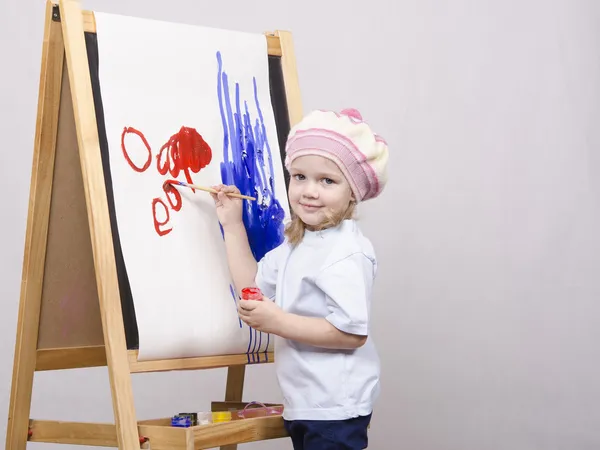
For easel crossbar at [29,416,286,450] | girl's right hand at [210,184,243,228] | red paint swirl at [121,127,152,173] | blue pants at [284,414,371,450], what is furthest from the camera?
girl's right hand at [210,184,243,228]

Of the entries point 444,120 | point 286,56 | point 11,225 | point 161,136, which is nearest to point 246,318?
point 161,136

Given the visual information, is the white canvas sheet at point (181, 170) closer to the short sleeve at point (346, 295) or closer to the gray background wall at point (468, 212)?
the short sleeve at point (346, 295)

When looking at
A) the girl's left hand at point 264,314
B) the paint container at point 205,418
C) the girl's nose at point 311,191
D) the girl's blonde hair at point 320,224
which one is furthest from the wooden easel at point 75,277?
the girl's nose at point 311,191

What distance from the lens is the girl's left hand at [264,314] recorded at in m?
1.92

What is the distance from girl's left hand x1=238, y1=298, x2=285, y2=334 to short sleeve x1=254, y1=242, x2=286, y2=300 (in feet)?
0.61

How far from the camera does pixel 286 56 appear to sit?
2.48 metres

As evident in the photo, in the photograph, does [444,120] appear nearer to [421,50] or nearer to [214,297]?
[421,50]

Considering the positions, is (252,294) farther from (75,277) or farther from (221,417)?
(75,277)

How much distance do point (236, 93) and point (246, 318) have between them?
68cm

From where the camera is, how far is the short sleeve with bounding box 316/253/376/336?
1.92 metres

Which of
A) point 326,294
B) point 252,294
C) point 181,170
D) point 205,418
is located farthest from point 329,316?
point 181,170

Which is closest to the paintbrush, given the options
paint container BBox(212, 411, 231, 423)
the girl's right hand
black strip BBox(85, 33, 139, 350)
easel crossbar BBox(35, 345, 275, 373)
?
the girl's right hand

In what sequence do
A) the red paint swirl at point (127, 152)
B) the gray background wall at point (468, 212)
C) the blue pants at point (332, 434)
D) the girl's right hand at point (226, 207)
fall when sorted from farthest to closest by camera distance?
the gray background wall at point (468, 212) → the girl's right hand at point (226, 207) → the red paint swirl at point (127, 152) → the blue pants at point (332, 434)

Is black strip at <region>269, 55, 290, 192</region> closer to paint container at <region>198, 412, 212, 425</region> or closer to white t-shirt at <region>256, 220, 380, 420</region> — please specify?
white t-shirt at <region>256, 220, 380, 420</region>
